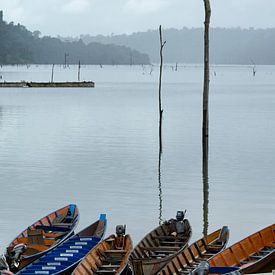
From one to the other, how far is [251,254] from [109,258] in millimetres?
3328

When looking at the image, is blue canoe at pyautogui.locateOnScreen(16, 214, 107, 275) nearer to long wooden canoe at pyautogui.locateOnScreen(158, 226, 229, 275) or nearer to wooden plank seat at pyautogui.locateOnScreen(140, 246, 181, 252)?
wooden plank seat at pyautogui.locateOnScreen(140, 246, 181, 252)

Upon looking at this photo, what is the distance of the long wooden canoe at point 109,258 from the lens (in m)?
17.9

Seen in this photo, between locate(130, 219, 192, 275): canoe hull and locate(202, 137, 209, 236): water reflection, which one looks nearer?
locate(130, 219, 192, 275): canoe hull

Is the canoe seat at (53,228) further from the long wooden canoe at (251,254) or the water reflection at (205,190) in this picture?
the long wooden canoe at (251,254)

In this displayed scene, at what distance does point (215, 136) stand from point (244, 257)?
3552 cm

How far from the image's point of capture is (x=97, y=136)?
5372cm

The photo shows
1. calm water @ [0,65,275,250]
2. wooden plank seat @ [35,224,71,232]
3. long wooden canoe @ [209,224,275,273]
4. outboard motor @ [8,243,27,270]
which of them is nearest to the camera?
long wooden canoe @ [209,224,275,273]

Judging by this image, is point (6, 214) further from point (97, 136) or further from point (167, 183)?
point (97, 136)

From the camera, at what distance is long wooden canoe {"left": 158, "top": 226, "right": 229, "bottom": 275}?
18.0 m

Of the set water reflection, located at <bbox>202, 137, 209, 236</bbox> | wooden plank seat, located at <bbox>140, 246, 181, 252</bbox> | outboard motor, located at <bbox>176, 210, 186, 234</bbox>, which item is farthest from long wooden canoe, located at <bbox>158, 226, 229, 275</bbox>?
water reflection, located at <bbox>202, 137, 209, 236</bbox>

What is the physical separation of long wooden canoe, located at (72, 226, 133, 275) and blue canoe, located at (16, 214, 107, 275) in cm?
37

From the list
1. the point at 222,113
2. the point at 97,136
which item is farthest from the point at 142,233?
the point at 222,113

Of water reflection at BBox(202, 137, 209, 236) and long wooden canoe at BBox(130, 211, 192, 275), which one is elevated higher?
long wooden canoe at BBox(130, 211, 192, 275)

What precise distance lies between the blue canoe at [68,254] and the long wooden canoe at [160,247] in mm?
1239
